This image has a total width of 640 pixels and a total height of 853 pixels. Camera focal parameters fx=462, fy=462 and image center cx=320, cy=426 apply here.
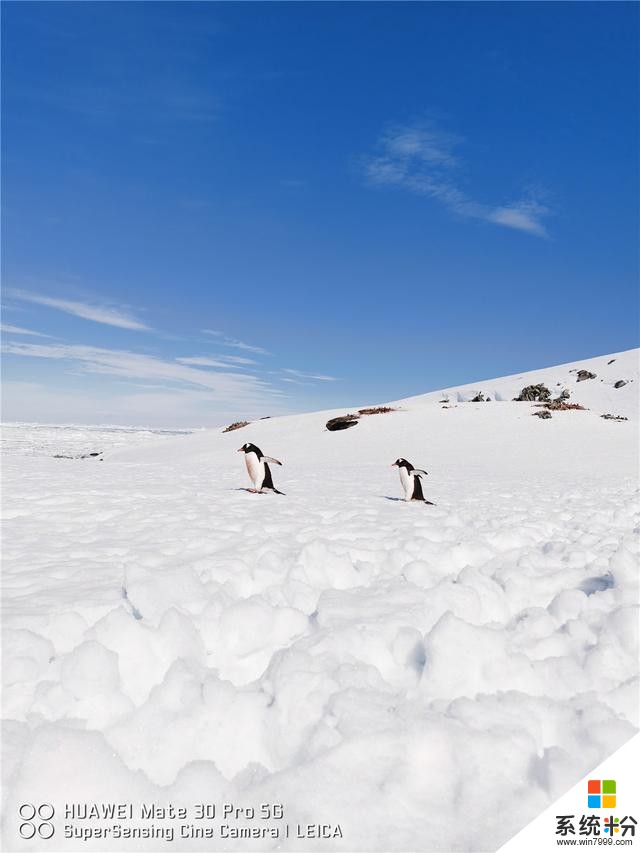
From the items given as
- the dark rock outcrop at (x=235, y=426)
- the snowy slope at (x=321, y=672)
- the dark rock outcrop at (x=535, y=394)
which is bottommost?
the snowy slope at (x=321, y=672)

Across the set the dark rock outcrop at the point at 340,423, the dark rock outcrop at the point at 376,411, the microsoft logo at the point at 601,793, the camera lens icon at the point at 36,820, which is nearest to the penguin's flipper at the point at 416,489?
the microsoft logo at the point at 601,793

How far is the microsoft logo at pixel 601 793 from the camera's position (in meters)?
1.79

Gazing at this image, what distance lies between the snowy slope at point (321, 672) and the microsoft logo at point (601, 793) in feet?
0.22

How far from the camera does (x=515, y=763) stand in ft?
5.95

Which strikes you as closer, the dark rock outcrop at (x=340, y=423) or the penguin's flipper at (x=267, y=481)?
the penguin's flipper at (x=267, y=481)

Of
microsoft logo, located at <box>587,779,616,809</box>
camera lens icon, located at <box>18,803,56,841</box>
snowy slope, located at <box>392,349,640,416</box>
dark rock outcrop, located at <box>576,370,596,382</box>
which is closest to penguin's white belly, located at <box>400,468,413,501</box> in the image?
microsoft logo, located at <box>587,779,616,809</box>

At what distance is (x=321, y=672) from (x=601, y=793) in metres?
1.22

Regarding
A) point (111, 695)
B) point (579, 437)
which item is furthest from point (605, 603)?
point (579, 437)

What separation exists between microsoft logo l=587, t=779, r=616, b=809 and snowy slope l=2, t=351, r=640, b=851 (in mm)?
67

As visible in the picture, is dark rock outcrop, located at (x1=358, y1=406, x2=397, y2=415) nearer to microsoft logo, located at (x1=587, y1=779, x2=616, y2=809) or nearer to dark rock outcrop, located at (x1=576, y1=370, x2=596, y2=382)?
dark rock outcrop, located at (x1=576, y1=370, x2=596, y2=382)

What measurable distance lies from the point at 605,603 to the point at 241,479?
9431 millimetres

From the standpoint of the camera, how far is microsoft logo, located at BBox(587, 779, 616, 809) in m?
1.79

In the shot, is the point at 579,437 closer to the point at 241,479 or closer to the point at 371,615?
the point at 241,479

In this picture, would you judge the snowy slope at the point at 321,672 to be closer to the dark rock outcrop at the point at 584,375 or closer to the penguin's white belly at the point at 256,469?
the penguin's white belly at the point at 256,469
